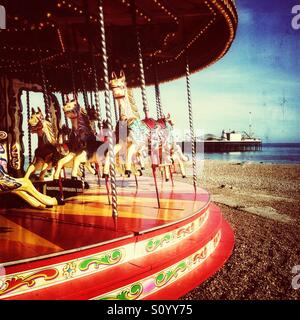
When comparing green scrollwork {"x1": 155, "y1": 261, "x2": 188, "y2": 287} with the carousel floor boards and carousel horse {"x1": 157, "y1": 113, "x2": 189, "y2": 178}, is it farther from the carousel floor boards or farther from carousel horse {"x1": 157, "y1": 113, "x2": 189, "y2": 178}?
carousel horse {"x1": 157, "y1": 113, "x2": 189, "y2": 178}

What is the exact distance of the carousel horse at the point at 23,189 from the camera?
177 inches

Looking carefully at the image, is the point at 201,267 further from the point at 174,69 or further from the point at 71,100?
the point at 174,69

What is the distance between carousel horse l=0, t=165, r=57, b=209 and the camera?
451 cm

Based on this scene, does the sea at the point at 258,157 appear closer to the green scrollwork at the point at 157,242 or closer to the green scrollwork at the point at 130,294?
the green scrollwork at the point at 157,242

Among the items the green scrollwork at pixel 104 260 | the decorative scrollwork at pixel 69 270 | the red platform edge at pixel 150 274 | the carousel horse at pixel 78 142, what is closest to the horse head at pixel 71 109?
the carousel horse at pixel 78 142

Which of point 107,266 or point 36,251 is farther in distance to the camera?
point 107,266

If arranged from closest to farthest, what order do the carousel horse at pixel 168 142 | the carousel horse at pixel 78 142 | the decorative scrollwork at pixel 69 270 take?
the decorative scrollwork at pixel 69 270
the carousel horse at pixel 78 142
the carousel horse at pixel 168 142

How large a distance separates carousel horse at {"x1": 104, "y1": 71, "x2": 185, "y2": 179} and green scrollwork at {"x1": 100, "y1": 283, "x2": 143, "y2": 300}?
89.1 inches

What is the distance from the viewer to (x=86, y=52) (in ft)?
29.3

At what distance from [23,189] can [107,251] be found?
2.24 m

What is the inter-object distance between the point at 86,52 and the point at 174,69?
3238 mm

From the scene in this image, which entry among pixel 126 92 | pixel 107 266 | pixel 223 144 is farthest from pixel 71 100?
pixel 223 144

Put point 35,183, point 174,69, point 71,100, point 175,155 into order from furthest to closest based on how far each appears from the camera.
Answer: point 174,69, point 175,155, point 35,183, point 71,100

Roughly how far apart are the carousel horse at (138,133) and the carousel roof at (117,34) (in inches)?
53.3
